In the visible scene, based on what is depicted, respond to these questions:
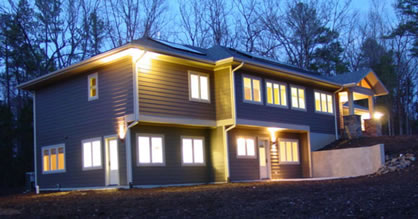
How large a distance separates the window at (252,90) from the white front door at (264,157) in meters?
2.11

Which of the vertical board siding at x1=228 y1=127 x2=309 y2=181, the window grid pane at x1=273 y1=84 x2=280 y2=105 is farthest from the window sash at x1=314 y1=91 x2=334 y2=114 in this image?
the window grid pane at x1=273 y1=84 x2=280 y2=105

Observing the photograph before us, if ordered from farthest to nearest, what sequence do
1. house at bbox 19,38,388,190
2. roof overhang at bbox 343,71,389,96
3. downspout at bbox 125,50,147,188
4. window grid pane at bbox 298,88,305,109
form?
roof overhang at bbox 343,71,389,96 < window grid pane at bbox 298,88,305,109 < house at bbox 19,38,388,190 < downspout at bbox 125,50,147,188

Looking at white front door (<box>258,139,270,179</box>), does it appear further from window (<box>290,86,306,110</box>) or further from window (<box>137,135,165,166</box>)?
window (<box>137,135,165,166</box>)

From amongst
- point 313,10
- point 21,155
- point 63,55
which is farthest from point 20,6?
point 313,10

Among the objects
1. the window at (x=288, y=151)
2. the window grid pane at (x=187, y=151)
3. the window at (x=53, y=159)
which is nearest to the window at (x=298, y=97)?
the window at (x=288, y=151)

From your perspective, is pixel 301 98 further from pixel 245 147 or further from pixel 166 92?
pixel 166 92

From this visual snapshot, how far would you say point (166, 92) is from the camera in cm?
1739

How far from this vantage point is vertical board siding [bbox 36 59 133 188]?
55.7 feet

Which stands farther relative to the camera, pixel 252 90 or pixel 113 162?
pixel 252 90

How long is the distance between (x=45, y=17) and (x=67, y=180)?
1561 cm

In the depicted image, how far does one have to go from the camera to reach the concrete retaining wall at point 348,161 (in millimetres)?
19150

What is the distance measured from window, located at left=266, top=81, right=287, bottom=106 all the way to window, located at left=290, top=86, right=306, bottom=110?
76 centimetres

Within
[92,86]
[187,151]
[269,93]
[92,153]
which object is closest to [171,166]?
[187,151]

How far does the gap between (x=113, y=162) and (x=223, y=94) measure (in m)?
5.11
